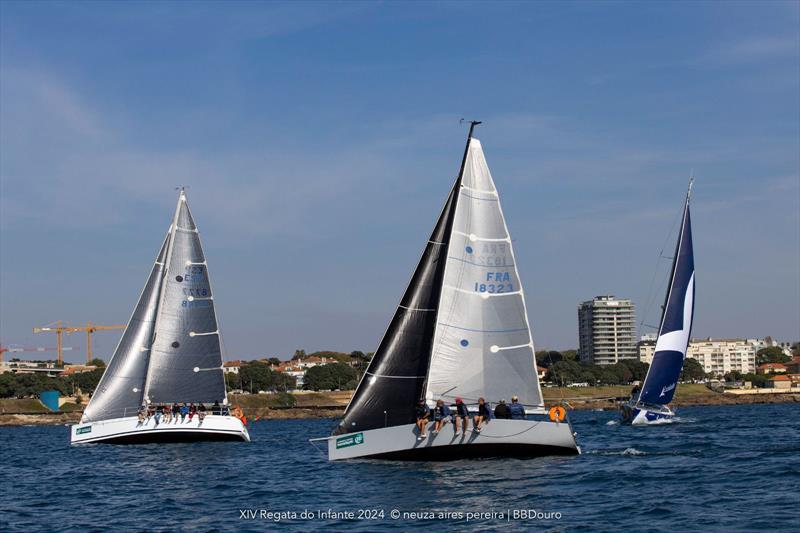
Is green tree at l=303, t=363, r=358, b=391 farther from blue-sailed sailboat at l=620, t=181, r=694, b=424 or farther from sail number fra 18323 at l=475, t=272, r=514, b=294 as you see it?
sail number fra 18323 at l=475, t=272, r=514, b=294

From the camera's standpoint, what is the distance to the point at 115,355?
5469 cm

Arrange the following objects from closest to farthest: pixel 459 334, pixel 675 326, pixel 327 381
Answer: pixel 459 334 < pixel 675 326 < pixel 327 381

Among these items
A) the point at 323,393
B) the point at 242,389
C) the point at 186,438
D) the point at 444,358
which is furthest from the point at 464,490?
the point at 242,389

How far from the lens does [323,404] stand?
17250cm

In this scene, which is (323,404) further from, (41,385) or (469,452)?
(469,452)

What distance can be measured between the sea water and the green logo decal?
74 cm

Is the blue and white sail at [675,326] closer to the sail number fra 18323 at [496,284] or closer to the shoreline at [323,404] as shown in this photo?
the sail number fra 18323 at [496,284]

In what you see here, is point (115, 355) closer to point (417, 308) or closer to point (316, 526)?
point (417, 308)

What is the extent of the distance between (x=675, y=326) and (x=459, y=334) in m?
35.6

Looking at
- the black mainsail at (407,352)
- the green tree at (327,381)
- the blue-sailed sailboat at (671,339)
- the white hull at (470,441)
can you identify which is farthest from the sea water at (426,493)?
the green tree at (327,381)

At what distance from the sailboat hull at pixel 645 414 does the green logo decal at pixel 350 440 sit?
35858mm

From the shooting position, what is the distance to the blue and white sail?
67.5 metres

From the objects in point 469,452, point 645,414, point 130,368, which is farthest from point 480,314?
point 645,414

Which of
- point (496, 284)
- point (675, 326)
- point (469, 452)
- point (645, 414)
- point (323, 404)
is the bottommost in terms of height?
point (323, 404)
